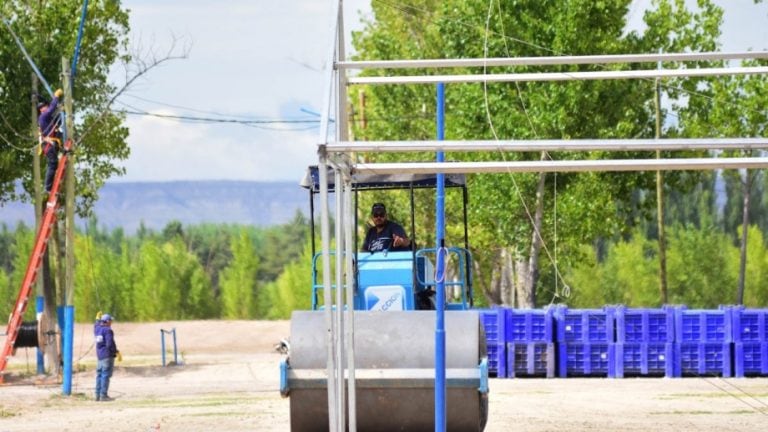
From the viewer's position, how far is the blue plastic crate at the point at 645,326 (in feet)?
105

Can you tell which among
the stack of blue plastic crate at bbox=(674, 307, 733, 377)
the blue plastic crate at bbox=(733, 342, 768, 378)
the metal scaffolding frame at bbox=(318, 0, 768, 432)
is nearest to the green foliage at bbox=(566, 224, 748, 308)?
the stack of blue plastic crate at bbox=(674, 307, 733, 377)

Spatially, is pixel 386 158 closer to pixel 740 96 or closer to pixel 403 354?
pixel 740 96

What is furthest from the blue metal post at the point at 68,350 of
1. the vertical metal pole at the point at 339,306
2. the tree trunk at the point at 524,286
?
the vertical metal pole at the point at 339,306

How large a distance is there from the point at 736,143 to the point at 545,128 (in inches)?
1023

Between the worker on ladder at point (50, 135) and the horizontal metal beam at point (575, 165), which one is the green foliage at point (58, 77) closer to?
the worker on ladder at point (50, 135)

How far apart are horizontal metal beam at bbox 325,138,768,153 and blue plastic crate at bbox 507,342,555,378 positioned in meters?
19.8

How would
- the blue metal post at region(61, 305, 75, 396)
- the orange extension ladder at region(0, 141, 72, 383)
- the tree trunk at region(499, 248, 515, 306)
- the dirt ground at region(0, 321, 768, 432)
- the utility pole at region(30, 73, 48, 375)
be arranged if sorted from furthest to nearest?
the tree trunk at region(499, 248, 515, 306)
the utility pole at region(30, 73, 48, 375)
the orange extension ladder at region(0, 141, 72, 383)
the blue metal post at region(61, 305, 75, 396)
the dirt ground at region(0, 321, 768, 432)

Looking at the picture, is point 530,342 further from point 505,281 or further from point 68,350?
point 505,281

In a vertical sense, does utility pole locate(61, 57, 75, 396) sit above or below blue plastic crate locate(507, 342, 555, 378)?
above

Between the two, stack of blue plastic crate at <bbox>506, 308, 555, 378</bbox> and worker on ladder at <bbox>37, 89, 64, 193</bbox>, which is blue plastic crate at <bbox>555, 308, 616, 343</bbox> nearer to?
stack of blue plastic crate at <bbox>506, 308, 555, 378</bbox>

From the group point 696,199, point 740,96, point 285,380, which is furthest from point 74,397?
point 696,199

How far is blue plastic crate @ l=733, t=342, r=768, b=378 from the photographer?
31703 mm

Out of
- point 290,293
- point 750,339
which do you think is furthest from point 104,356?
point 290,293

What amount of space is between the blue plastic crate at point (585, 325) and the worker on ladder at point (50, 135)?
10725 millimetres
